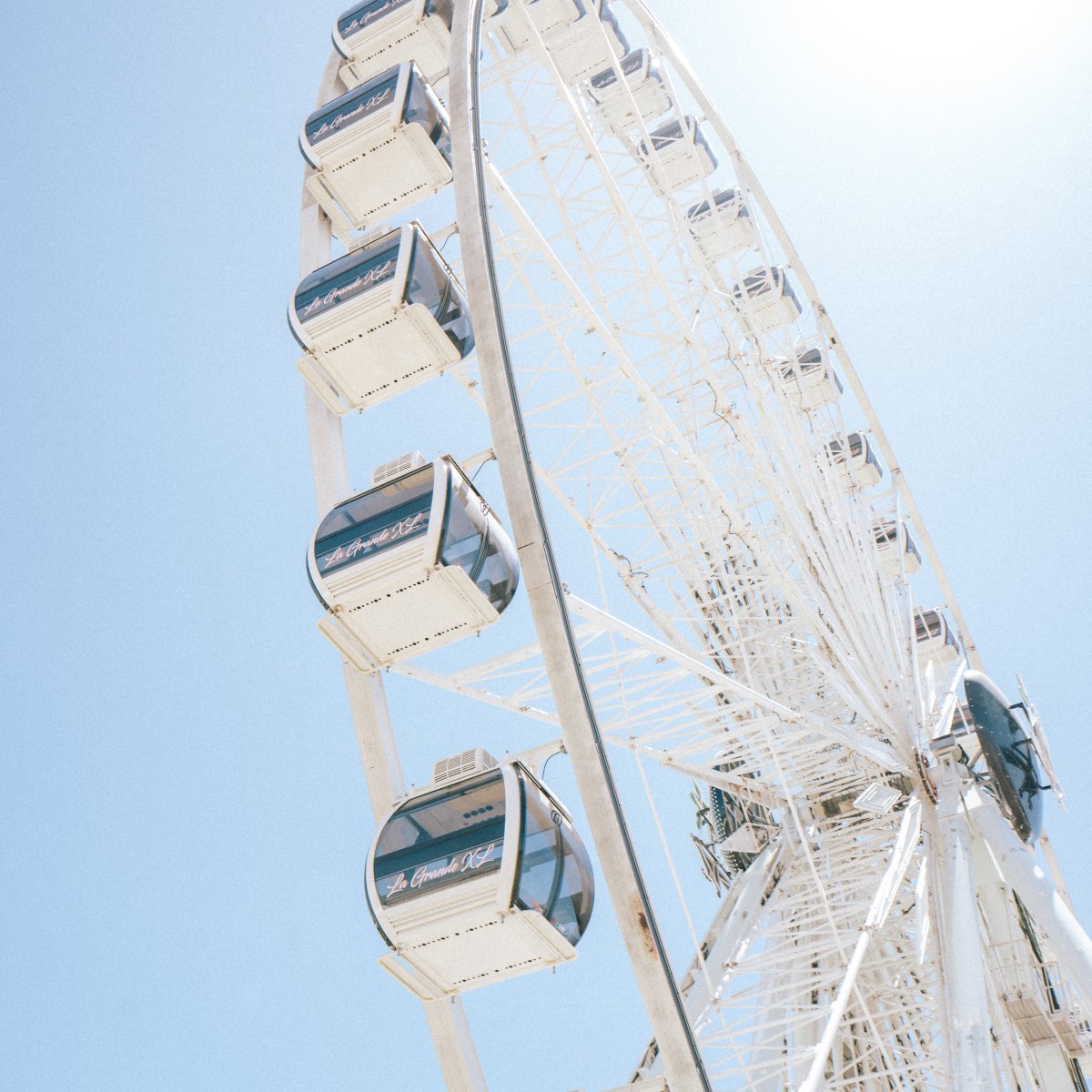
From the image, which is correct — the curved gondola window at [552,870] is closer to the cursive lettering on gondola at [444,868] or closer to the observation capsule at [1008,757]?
the cursive lettering on gondola at [444,868]

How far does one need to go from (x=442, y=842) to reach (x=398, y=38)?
785 cm

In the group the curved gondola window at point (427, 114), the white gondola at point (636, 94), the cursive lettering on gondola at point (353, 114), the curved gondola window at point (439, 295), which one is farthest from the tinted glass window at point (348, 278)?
the white gondola at point (636, 94)

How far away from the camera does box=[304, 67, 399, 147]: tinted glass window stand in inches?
441

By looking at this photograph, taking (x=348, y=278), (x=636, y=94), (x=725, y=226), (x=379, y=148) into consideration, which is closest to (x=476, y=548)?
(x=348, y=278)

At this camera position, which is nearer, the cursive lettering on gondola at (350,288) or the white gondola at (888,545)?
the cursive lettering on gondola at (350,288)

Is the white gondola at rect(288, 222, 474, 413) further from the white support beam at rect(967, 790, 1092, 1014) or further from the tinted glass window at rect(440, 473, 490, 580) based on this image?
the white support beam at rect(967, 790, 1092, 1014)

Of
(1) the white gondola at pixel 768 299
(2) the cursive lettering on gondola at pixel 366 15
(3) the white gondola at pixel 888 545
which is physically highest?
(2) the cursive lettering on gondola at pixel 366 15

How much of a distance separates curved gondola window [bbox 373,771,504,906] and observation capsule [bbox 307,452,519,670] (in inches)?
50.8

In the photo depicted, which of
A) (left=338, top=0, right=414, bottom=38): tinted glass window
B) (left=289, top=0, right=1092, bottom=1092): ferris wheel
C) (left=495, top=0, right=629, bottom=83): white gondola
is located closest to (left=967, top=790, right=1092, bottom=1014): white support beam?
(left=289, top=0, right=1092, bottom=1092): ferris wheel

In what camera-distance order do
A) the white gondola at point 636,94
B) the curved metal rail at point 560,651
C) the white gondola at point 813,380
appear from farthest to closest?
the white gondola at point 813,380 < the white gondola at point 636,94 < the curved metal rail at point 560,651

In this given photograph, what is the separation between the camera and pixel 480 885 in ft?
24.5

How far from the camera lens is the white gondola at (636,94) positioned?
16969 millimetres

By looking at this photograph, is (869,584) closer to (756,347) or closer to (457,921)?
(756,347)

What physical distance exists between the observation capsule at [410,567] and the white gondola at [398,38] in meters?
5.06
